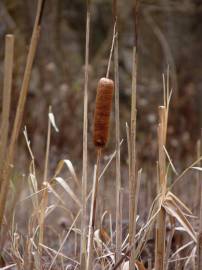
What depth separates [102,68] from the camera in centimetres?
594

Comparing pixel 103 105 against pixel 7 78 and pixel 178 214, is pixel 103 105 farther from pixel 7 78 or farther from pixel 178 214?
pixel 178 214

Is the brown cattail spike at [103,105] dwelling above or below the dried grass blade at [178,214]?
above

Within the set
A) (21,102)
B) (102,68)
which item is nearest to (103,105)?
(21,102)

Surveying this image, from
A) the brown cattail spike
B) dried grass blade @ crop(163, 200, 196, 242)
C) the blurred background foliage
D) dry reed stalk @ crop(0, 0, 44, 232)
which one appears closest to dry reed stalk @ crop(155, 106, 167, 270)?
dried grass blade @ crop(163, 200, 196, 242)

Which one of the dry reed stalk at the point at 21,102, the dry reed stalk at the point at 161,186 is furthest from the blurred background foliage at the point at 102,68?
the dry reed stalk at the point at 21,102

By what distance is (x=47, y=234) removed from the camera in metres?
2.49

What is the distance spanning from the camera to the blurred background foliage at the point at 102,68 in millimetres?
5031

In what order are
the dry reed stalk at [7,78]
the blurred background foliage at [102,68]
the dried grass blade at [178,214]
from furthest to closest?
1. the blurred background foliage at [102,68]
2. the dried grass blade at [178,214]
3. the dry reed stalk at [7,78]

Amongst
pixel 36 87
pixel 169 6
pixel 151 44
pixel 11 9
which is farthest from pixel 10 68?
pixel 151 44

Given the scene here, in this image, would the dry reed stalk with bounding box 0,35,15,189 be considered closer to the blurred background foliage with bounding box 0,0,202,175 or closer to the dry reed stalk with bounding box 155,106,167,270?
the dry reed stalk with bounding box 155,106,167,270

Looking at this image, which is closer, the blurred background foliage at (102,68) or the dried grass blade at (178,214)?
the dried grass blade at (178,214)

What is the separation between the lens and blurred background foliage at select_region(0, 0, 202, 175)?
5031mm

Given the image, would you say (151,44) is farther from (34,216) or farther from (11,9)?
(34,216)

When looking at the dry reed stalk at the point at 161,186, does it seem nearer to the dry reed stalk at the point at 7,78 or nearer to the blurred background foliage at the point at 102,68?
the dry reed stalk at the point at 7,78
